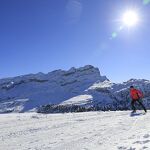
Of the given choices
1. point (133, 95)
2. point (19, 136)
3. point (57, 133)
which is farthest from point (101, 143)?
point (133, 95)

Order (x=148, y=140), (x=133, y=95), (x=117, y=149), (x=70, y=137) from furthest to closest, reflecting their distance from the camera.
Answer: (x=133, y=95) < (x=70, y=137) < (x=148, y=140) < (x=117, y=149)

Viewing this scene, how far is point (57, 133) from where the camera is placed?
47.5ft

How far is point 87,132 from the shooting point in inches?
555

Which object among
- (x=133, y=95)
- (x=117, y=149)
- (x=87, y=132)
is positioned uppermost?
(x=133, y=95)

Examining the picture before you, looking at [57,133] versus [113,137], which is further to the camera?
[57,133]

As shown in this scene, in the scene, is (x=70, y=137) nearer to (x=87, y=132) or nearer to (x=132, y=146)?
(x=87, y=132)

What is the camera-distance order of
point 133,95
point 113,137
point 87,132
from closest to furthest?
point 113,137
point 87,132
point 133,95

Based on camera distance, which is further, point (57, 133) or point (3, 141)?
point (57, 133)

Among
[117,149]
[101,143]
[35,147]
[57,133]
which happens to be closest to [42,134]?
[57,133]

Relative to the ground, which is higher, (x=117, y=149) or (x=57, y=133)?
(x=57, y=133)

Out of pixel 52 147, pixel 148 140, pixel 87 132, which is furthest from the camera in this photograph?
pixel 87 132

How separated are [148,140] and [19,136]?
642cm

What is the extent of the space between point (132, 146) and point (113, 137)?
7.06 ft

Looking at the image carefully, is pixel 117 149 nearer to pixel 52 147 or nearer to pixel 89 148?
pixel 89 148
